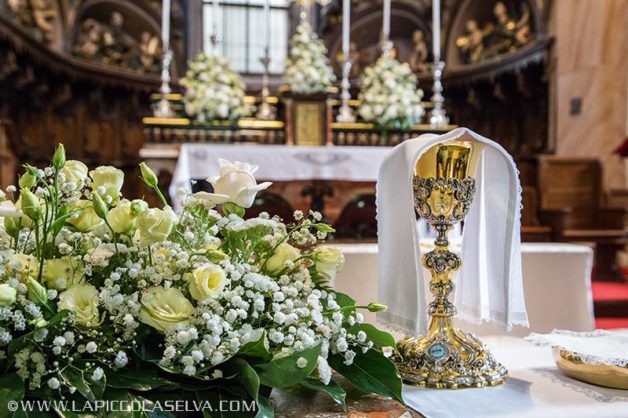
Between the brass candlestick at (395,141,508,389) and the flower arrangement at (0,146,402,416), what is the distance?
0.19 metres

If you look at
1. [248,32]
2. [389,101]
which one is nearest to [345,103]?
[389,101]

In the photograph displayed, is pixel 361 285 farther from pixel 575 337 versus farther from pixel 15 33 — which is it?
pixel 15 33

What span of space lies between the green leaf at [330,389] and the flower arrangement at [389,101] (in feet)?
16.6

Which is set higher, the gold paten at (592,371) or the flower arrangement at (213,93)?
the flower arrangement at (213,93)

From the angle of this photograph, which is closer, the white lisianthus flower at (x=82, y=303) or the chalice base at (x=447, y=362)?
the white lisianthus flower at (x=82, y=303)

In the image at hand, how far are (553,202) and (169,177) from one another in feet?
12.5

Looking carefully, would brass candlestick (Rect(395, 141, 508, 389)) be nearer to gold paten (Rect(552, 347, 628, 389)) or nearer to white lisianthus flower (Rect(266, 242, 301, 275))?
gold paten (Rect(552, 347, 628, 389))

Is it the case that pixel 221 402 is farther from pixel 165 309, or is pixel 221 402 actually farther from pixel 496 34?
pixel 496 34

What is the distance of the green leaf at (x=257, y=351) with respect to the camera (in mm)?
1039

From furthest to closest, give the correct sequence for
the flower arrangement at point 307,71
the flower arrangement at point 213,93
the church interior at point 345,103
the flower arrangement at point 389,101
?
1. the flower arrangement at point 389,101
2. the flower arrangement at point 307,71
3. the flower arrangement at point 213,93
4. the church interior at point 345,103

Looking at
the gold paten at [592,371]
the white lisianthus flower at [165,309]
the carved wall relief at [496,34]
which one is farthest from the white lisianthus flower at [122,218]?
the carved wall relief at [496,34]

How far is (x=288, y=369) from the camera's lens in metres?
1.03

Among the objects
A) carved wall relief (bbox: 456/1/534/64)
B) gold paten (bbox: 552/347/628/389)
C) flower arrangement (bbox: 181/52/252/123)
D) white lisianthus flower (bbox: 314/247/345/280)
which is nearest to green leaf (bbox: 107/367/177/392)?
white lisianthus flower (bbox: 314/247/345/280)

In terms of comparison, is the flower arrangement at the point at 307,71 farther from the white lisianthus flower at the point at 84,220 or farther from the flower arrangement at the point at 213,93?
the white lisianthus flower at the point at 84,220
